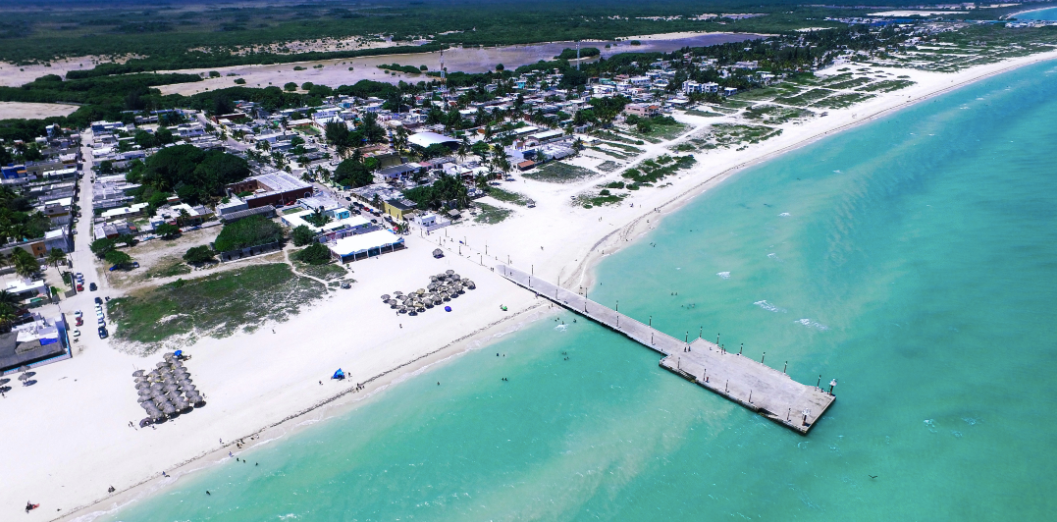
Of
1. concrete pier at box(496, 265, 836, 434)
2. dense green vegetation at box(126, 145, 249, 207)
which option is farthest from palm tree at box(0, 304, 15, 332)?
concrete pier at box(496, 265, 836, 434)

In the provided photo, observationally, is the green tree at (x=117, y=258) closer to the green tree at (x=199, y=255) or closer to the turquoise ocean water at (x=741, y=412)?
the green tree at (x=199, y=255)

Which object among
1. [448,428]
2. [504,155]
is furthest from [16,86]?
[448,428]

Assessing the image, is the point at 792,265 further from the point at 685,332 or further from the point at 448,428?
the point at 448,428

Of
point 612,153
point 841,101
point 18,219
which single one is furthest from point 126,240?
point 841,101

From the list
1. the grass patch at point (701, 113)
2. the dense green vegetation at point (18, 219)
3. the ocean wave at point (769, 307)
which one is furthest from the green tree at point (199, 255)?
the grass patch at point (701, 113)

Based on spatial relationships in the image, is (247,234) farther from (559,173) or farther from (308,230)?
(559,173)

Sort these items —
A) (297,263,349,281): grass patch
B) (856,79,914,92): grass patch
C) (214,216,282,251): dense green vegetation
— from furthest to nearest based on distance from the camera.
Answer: (856,79,914,92): grass patch, (214,216,282,251): dense green vegetation, (297,263,349,281): grass patch

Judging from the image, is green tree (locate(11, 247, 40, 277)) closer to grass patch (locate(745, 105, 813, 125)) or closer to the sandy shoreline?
the sandy shoreline
